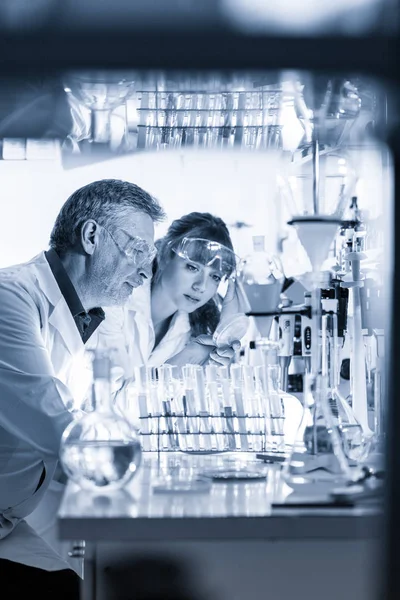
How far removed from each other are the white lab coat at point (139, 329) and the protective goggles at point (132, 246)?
124cm

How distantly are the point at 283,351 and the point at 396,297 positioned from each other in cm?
162

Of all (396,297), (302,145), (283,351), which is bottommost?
(283,351)

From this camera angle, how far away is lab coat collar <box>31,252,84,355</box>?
3064 mm

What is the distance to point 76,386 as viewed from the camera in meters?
3.16

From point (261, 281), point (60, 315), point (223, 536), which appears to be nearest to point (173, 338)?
point (60, 315)

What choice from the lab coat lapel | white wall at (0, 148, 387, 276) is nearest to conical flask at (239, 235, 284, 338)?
the lab coat lapel

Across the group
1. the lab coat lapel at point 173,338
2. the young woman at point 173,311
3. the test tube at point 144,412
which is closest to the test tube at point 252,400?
the test tube at point 144,412

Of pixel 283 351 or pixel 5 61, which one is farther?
pixel 283 351

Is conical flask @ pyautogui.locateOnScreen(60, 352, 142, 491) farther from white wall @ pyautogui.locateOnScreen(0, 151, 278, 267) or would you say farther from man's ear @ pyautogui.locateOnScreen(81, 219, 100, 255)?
white wall @ pyautogui.locateOnScreen(0, 151, 278, 267)

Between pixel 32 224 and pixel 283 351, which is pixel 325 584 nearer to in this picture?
pixel 283 351

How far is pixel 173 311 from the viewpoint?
4648mm

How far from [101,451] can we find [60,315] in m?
1.35

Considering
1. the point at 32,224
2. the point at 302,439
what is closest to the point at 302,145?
the point at 302,439

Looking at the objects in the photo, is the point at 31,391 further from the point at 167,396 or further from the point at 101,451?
the point at 101,451
